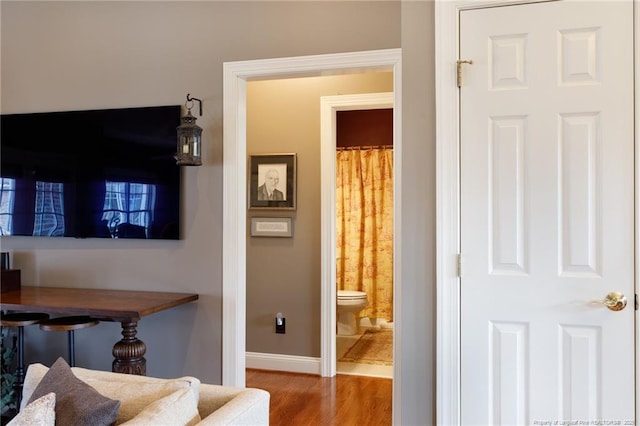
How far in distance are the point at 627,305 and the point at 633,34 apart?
1.07 metres

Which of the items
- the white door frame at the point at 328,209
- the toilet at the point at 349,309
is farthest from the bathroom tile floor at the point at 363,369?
the toilet at the point at 349,309

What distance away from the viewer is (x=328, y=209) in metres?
3.92

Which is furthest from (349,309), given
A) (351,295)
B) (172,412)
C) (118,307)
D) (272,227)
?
(172,412)

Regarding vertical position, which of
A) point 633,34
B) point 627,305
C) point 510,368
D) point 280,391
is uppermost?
point 633,34

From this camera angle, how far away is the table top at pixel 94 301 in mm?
2492

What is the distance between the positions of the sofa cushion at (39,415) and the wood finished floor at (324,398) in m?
2.05

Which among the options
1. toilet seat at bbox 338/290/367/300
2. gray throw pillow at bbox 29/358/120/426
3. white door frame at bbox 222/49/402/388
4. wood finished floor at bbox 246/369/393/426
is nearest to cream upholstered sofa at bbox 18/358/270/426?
gray throw pillow at bbox 29/358/120/426

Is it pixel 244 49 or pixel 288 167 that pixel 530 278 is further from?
pixel 288 167

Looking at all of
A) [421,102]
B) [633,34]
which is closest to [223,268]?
[421,102]

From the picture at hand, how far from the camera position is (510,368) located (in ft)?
6.56

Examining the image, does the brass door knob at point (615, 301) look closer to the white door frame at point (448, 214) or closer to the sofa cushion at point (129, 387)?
the white door frame at point (448, 214)

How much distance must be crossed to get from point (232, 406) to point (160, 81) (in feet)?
7.40

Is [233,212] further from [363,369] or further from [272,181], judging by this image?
[363,369]

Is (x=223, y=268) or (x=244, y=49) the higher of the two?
(x=244, y=49)
